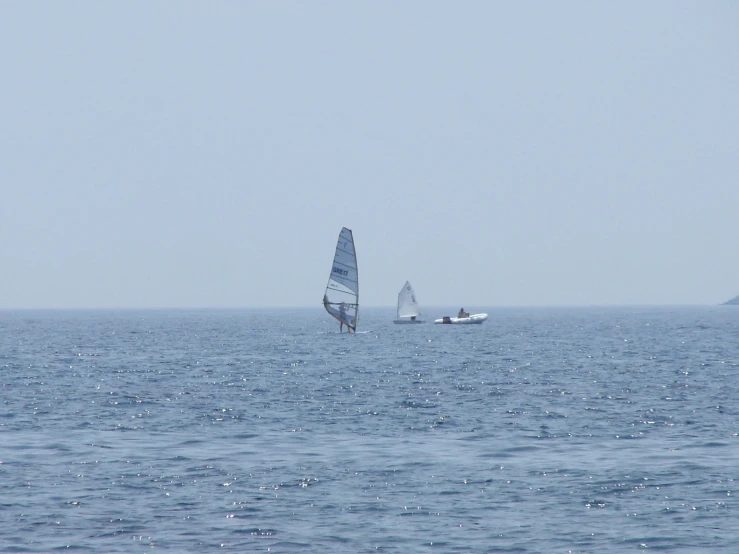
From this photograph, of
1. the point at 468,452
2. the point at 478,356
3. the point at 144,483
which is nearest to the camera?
the point at 144,483

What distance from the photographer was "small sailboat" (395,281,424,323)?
14875 cm

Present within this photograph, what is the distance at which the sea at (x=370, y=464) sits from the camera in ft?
67.1

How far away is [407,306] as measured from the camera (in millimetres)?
152750

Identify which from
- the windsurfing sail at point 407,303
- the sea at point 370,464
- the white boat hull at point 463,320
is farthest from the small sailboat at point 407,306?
the sea at point 370,464

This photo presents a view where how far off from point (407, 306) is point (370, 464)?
125127 millimetres

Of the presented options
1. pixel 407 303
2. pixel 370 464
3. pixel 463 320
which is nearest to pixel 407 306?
pixel 407 303

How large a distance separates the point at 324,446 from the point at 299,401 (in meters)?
13.3

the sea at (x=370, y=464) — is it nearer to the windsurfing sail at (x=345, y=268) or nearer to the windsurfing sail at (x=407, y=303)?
the windsurfing sail at (x=345, y=268)

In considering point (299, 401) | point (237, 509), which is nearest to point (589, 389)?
point (299, 401)

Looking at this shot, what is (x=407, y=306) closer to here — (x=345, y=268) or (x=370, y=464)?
(x=345, y=268)

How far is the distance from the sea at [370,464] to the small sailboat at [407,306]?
91128mm

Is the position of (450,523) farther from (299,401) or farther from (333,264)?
(333,264)

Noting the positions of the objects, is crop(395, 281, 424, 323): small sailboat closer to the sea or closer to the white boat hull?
the white boat hull

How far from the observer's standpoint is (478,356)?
79625 millimetres
